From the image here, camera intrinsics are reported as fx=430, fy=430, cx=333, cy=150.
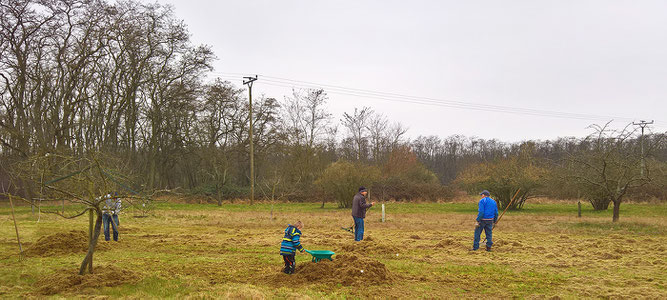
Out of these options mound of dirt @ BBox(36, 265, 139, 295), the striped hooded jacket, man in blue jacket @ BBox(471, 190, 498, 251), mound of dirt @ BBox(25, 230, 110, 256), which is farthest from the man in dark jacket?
mound of dirt @ BBox(25, 230, 110, 256)

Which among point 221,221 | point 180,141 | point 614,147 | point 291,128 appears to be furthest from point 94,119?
point 614,147

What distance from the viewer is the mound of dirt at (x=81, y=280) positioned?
297 inches

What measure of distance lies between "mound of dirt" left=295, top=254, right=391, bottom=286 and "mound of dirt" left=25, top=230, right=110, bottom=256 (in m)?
6.93

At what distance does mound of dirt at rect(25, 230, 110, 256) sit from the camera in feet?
37.0

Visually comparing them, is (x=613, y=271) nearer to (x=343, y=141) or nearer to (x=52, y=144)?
(x=52, y=144)

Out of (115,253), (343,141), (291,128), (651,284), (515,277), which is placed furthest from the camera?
(343,141)

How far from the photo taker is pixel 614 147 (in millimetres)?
17953

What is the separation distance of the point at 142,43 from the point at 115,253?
90.5ft

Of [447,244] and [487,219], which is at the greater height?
[487,219]

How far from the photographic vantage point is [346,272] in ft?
26.9

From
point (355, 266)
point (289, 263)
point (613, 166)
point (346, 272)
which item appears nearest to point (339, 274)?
point (346, 272)

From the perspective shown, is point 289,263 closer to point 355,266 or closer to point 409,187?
point 355,266

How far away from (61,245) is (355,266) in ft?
27.9

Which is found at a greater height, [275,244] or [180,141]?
[180,141]
